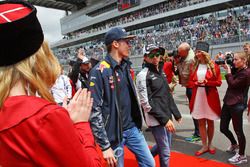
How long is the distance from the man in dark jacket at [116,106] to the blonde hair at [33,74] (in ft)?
4.82

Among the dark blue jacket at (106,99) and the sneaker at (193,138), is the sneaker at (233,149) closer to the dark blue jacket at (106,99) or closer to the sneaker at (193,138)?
the sneaker at (193,138)

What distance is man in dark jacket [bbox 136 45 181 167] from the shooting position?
3627mm

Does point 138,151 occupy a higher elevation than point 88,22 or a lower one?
lower

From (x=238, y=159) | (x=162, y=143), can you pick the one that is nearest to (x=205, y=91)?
(x=238, y=159)

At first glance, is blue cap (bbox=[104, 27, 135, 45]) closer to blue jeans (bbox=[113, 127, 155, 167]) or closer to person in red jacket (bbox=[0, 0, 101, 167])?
blue jeans (bbox=[113, 127, 155, 167])

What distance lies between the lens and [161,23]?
43.8 meters

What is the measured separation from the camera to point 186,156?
4.89 m

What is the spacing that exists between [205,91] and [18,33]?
4130 mm

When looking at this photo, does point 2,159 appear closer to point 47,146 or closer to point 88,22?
point 47,146

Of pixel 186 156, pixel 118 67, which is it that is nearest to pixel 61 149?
pixel 118 67

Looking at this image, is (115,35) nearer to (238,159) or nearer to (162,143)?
(162,143)

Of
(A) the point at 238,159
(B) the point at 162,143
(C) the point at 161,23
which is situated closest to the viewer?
(B) the point at 162,143

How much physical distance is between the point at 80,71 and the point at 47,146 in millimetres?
5345

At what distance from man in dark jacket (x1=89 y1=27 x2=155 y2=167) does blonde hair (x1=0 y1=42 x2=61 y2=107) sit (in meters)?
1.47
